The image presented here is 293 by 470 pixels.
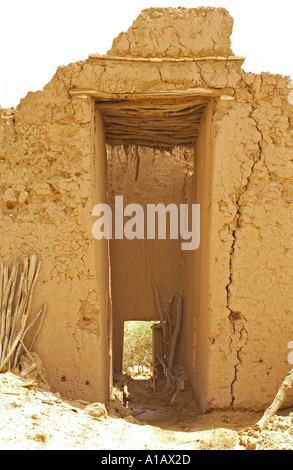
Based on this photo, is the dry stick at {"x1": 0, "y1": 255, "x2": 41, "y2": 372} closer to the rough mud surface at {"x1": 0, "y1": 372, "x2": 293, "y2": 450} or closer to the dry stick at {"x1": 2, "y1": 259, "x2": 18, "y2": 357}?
the dry stick at {"x1": 2, "y1": 259, "x2": 18, "y2": 357}

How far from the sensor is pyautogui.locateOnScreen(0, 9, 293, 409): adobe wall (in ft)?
17.6

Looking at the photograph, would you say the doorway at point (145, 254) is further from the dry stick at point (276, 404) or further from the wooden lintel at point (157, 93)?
the dry stick at point (276, 404)

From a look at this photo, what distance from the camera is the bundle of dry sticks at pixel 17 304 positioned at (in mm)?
5133

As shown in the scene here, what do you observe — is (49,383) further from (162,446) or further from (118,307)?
(118,307)

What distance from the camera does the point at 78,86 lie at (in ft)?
17.5

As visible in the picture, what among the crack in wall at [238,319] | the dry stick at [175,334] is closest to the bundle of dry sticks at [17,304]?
the crack in wall at [238,319]

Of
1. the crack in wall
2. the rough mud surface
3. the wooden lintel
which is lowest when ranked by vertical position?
the rough mud surface

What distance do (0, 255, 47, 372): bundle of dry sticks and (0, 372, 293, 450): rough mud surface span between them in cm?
35

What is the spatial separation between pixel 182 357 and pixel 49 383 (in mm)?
3554

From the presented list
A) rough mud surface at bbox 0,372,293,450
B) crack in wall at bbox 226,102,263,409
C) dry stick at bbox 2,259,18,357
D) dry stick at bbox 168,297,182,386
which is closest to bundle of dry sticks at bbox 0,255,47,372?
dry stick at bbox 2,259,18,357

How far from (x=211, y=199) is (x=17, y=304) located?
7.68ft

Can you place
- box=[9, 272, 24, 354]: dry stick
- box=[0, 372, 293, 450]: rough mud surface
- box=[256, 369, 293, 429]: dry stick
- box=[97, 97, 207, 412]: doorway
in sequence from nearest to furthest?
box=[0, 372, 293, 450]: rough mud surface < box=[256, 369, 293, 429]: dry stick < box=[9, 272, 24, 354]: dry stick < box=[97, 97, 207, 412]: doorway

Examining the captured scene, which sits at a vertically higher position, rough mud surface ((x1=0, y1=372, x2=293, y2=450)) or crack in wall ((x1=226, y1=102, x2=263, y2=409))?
crack in wall ((x1=226, y1=102, x2=263, y2=409))

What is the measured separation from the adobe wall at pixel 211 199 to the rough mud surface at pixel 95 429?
38 centimetres
